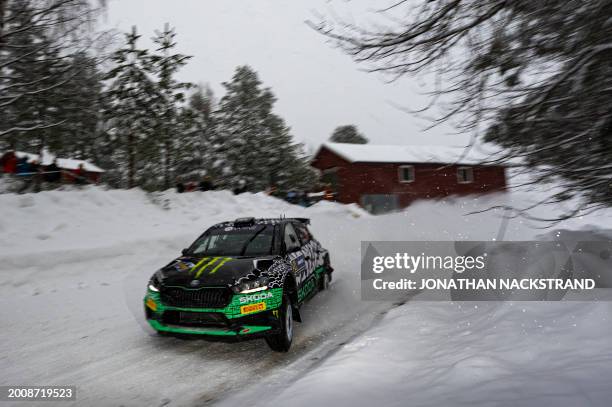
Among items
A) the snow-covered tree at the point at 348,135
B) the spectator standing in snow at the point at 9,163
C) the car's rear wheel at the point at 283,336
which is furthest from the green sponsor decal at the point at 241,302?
the snow-covered tree at the point at 348,135

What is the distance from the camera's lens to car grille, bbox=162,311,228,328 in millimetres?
4973

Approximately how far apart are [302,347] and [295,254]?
1.46m

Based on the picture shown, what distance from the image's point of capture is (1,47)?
10289mm

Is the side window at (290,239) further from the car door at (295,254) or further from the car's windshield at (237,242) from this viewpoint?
the car's windshield at (237,242)

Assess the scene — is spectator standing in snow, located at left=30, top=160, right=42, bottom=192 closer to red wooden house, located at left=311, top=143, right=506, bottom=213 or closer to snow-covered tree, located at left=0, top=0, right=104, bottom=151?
snow-covered tree, located at left=0, top=0, right=104, bottom=151

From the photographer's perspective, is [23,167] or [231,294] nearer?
[231,294]

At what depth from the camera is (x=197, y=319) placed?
16.5 ft

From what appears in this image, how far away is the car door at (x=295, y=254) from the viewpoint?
627cm

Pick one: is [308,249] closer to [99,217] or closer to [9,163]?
[99,217]

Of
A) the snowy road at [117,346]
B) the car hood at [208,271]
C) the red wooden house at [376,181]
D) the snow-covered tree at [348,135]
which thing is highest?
the snow-covered tree at [348,135]

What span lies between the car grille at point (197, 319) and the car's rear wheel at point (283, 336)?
0.63m

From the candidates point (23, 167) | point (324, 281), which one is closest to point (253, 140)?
point (23, 167)

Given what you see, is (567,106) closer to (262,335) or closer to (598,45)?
(598,45)

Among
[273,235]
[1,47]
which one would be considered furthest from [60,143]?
[273,235]
